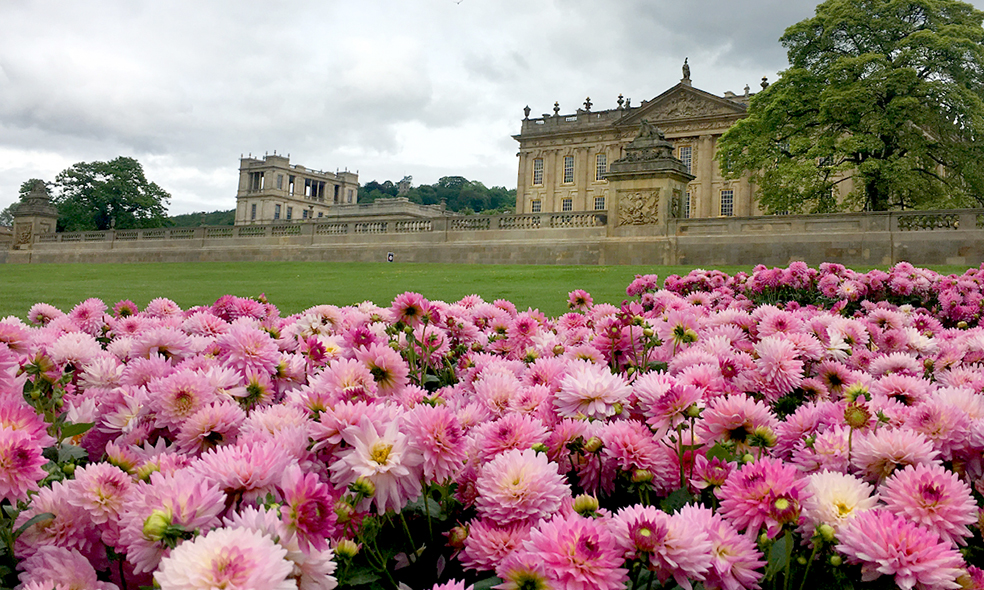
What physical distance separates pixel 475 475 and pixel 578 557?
1.94 ft

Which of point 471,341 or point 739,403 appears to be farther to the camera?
point 471,341

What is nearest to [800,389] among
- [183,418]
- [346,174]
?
[183,418]

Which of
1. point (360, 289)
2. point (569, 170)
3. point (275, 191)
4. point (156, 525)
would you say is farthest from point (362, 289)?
point (275, 191)

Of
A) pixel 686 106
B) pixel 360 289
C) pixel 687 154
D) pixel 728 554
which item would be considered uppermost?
pixel 686 106

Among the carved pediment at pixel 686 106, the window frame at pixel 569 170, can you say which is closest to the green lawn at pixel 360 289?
the carved pediment at pixel 686 106

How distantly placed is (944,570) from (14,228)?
46.8m

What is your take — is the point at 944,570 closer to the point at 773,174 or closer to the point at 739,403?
the point at 739,403

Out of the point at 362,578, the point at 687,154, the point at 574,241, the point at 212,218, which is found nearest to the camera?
the point at 362,578

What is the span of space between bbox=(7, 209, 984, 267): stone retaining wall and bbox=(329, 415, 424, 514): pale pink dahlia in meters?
20.8

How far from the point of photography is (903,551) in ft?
4.63

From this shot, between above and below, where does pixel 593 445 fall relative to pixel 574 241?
below

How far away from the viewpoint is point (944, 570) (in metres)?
1.39

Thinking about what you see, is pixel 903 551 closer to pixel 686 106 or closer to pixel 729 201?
pixel 686 106

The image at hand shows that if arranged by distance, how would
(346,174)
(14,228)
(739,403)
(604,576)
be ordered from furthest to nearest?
(346,174) < (14,228) < (739,403) < (604,576)
